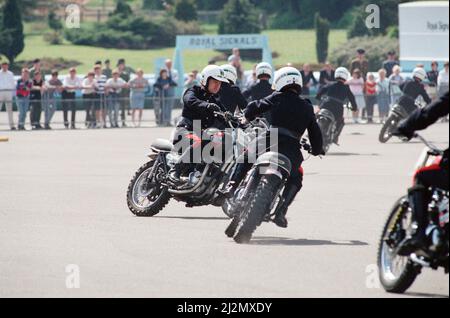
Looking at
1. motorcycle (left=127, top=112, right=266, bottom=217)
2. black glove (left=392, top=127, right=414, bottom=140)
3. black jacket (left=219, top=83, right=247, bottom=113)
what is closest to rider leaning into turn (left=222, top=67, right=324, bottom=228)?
motorcycle (left=127, top=112, right=266, bottom=217)

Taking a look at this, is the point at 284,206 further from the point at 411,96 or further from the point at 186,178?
the point at 411,96

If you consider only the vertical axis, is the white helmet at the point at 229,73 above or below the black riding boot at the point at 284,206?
above

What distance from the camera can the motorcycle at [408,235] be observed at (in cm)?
860

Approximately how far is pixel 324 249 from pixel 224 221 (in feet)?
8.08

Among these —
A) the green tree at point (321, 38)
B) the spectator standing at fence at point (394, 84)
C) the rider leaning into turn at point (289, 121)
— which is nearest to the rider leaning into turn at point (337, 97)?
the spectator standing at fence at point (394, 84)

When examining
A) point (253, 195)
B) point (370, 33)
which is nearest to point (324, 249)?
point (253, 195)

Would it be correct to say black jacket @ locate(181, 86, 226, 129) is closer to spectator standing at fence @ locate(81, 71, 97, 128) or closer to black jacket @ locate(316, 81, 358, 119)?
black jacket @ locate(316, 81, 358, 119)

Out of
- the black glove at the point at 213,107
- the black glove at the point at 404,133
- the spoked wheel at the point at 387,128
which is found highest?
the black glove at the point at 404,133

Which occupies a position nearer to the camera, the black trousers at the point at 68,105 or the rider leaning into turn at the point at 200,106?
the rider leaning into turn at the point at 200,106

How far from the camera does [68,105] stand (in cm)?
3241

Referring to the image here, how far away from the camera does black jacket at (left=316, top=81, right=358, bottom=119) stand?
81.6ft

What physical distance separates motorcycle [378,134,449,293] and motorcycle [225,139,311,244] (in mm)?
2536

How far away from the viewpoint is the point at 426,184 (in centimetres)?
881

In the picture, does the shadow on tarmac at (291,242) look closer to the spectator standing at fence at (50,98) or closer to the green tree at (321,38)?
the spectator standing at fence at (50,98)
